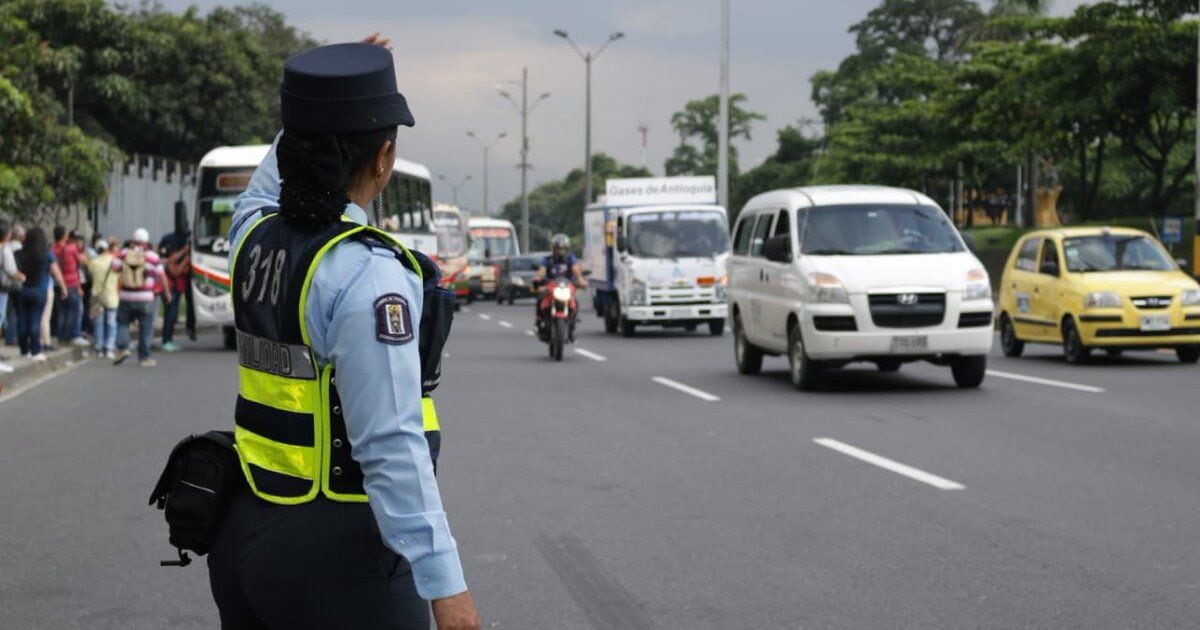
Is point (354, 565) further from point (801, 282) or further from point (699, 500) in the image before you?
point (801, 282)

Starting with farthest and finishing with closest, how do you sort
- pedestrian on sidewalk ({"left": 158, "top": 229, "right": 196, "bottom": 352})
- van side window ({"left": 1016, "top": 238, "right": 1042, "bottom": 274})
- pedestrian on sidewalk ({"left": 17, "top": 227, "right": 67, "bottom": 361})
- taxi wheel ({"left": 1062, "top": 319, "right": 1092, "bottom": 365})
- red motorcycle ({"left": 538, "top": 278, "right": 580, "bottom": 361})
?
pedestrian on sidewalk ({"left": 158, "top": 229, "right": 196, "bottom": 352})
red motorcycle ({"left": 538, "top": 278, "right": 580, "bottom": 361})
van side window ({"left": 1016, "top": 238, "right": 1042, "bottom": 274})
pedestrian on sidewalk ({"left": 17, "top": 227, "right": 67, "bottom": 361})
taxi wheel ({"left": 1062, "top": 319, "right": 1092, "bottom": 365})

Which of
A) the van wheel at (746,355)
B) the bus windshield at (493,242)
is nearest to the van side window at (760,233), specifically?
the van wheel at (746,355)

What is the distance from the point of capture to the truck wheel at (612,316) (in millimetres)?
30969

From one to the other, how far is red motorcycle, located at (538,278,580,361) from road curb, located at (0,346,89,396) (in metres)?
6.07

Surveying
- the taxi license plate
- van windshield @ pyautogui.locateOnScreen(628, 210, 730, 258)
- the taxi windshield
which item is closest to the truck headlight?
the taxi license plate

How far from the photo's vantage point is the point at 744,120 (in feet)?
382

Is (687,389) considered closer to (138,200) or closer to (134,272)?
(134,272)

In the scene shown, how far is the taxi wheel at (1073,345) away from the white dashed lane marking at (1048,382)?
149 centimetres

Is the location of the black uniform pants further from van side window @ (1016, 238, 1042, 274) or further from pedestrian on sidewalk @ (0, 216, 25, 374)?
van side window @ (1016, 238, 1042, 274)

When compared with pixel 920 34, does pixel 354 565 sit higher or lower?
lower

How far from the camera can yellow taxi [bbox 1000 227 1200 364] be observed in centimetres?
1944

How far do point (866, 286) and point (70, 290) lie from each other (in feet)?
44.0

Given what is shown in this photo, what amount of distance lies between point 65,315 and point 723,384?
1226 centimetres

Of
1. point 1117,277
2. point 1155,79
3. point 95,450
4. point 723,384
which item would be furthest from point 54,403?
point 1155,79
